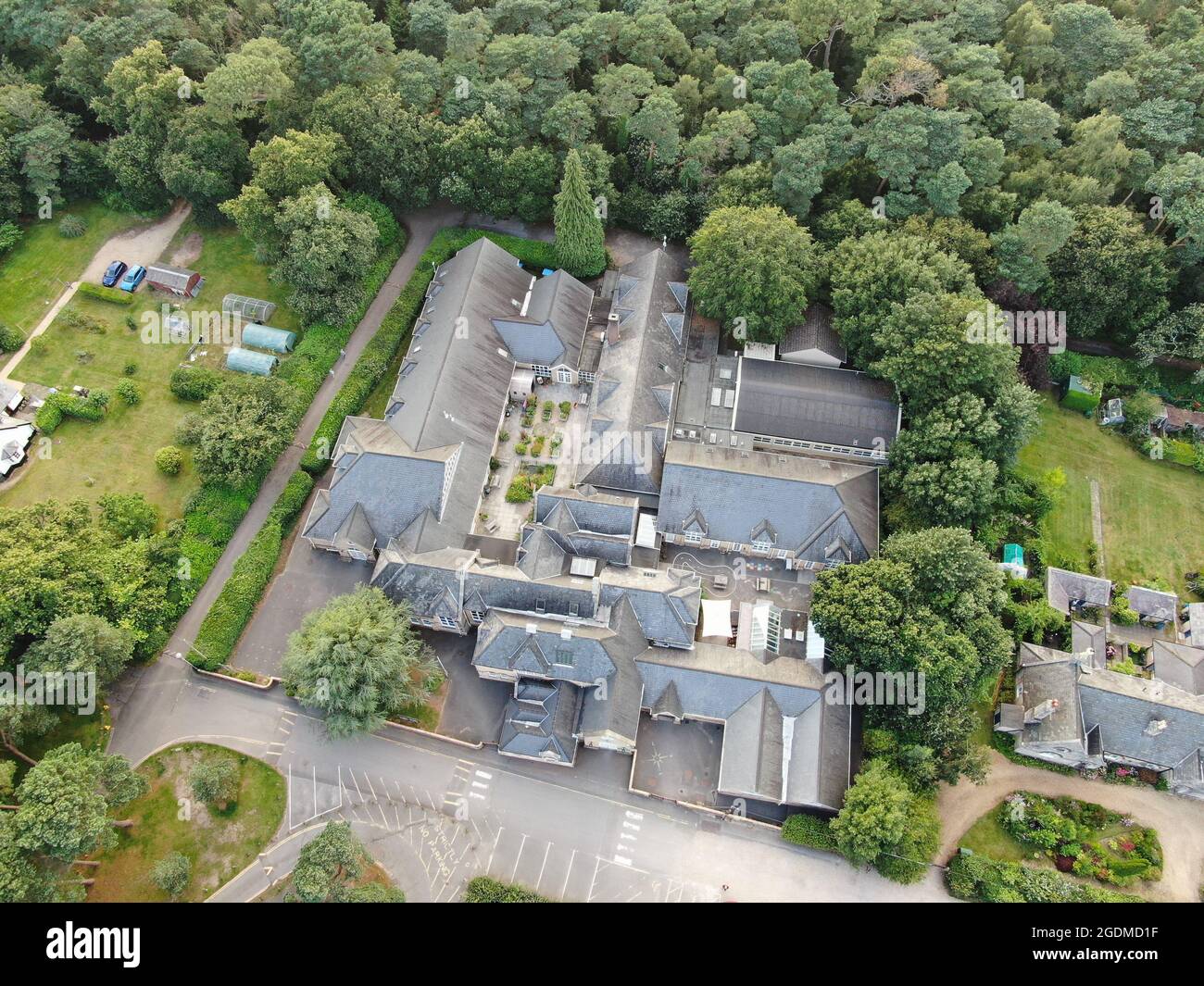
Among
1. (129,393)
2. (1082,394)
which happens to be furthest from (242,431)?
(1082,394)

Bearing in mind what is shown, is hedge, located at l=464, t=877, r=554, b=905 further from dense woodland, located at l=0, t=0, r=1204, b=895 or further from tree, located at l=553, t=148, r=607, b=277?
tree, located at l=553, t=148, r=607, b=277

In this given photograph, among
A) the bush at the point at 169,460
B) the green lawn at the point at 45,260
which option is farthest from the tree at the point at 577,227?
the green lawn at the point at 45,260

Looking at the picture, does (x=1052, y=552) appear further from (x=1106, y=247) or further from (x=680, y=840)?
(x=680, y=840)

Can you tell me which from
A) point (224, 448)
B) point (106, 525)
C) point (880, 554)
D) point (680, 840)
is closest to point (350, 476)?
point (224, 448)

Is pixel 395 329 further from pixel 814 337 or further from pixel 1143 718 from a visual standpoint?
pixel 1143 718

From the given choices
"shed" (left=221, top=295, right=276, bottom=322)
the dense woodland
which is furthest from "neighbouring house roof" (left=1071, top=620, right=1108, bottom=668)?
"shed" (left=221, top=295, right=276, bottom=322)

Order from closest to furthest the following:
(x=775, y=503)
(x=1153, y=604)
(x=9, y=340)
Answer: (x=1153, y=604) → (x=775, y=503) → (x=9, y=340)
